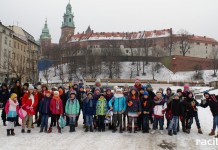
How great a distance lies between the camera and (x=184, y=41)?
86875 mm

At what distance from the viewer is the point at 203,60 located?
84.0 meters

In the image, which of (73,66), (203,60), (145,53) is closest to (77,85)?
(73,66)

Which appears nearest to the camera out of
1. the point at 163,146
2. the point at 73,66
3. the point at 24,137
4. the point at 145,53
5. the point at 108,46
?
the point at 163,146

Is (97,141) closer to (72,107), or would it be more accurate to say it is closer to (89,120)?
(89,120)

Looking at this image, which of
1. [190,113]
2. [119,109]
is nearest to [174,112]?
[190,113]

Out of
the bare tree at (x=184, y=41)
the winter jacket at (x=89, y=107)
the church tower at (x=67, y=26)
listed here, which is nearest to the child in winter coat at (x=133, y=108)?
the winter jacket at (x=89, y=107)

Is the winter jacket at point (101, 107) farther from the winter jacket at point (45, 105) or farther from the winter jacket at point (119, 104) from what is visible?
the winter jacket at point (45, 105)

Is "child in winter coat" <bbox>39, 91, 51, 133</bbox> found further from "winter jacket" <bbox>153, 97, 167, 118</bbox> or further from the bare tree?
the bare tree

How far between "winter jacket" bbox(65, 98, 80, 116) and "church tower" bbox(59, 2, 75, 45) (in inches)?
4136

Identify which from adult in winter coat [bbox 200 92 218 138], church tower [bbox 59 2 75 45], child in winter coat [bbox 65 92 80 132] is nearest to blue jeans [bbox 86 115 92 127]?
child in winter coat [bbox 65 92 80 132]

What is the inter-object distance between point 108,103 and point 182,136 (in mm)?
2924

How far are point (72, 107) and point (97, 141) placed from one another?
2.16m

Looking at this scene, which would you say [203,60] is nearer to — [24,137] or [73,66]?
[73,66]

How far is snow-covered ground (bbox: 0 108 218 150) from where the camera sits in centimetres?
797
